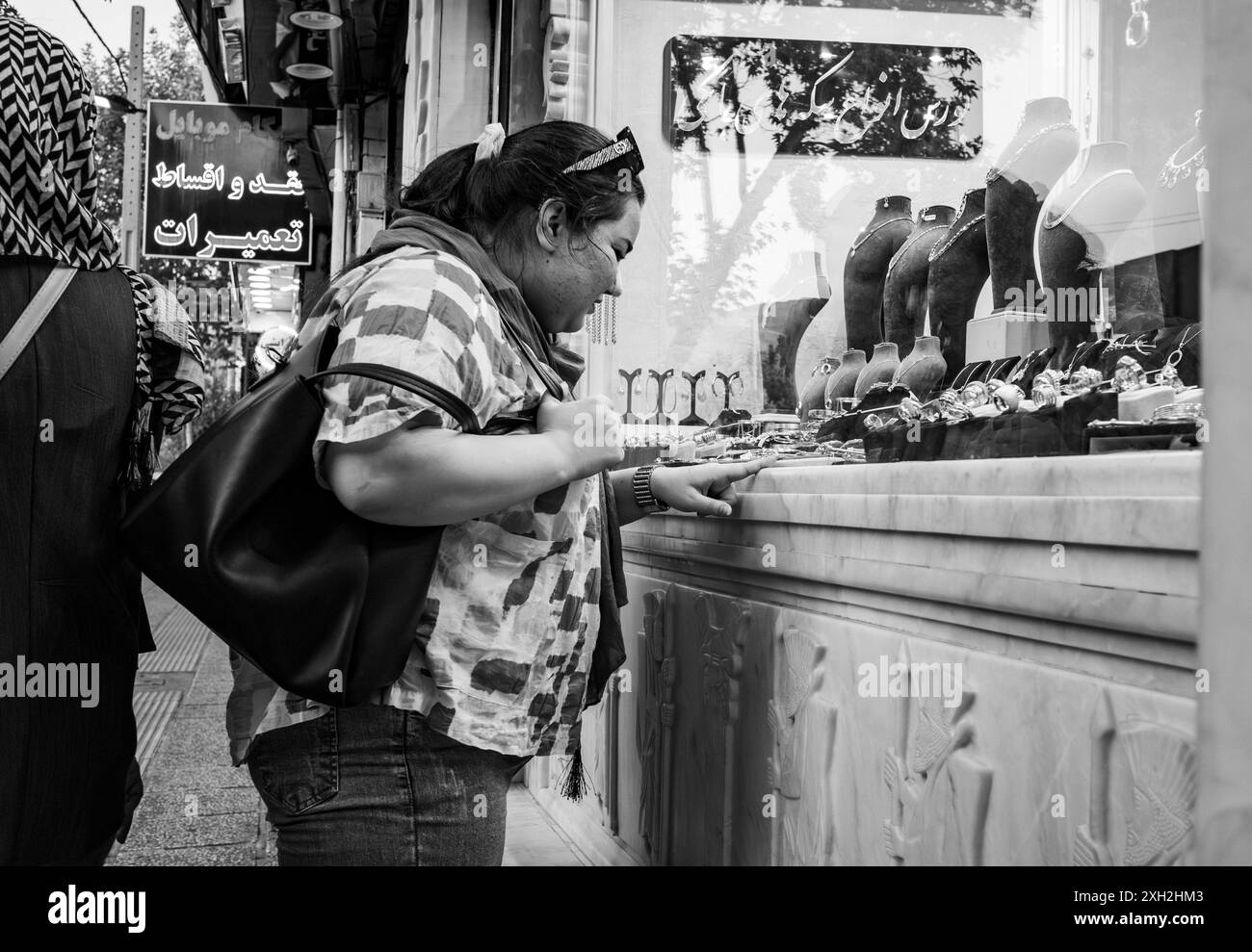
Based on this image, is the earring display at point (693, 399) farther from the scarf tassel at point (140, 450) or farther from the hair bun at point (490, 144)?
the scarf tassel at point (140, 450)

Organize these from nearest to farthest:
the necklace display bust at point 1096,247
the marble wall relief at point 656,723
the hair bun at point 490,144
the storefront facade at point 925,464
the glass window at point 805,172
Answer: the storefront facade at point 925,464, the hair bun at point 490,144, the necklace display bust at point 1096,247, the marble wall relief at point 656,723, the glass window at point 805,172

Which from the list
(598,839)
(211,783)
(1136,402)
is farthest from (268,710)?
(211,783)

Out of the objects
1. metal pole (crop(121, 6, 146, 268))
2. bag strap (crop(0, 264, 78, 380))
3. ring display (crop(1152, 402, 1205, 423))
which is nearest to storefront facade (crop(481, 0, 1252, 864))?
ring display (crop(1152, 402, 1205, 423))

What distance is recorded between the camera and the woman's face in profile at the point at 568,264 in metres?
1.56

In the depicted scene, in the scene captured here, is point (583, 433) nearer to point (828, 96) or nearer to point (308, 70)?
point (828, 96)

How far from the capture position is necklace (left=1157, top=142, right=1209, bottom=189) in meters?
1.83

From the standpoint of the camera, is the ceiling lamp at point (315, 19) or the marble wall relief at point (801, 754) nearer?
the marble wall relief at point (801, 754)

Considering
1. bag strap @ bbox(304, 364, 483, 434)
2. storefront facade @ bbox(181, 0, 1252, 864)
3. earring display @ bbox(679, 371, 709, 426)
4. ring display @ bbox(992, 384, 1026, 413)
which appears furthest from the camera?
earring display @ bbox(679, 371, 709, 426)

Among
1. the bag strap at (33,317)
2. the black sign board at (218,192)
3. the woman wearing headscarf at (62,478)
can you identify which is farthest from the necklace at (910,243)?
the black sign board at (218,192)

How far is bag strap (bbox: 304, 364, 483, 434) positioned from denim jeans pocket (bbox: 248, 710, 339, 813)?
0.41 metres

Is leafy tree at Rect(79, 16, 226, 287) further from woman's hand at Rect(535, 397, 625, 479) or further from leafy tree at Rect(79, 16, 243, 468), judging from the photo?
woman's hand at Rect(535, 397, 625, 479)

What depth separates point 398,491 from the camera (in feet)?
4.14

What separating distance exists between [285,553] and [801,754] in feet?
2.68

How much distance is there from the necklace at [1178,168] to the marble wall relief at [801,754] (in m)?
0.96
